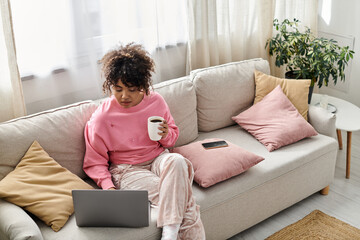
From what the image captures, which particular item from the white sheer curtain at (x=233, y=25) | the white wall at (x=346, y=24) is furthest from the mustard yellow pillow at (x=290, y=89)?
the white wall at (x=346, y=24)

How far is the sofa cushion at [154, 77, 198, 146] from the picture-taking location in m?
2.52

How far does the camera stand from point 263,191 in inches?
92.6

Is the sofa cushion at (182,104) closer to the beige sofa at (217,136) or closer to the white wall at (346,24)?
the beige sofa at (217,136)

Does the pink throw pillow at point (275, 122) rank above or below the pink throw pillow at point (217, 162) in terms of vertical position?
above

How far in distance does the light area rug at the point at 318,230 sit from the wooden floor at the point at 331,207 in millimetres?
49

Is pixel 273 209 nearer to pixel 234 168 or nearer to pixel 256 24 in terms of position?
pixel 234 168

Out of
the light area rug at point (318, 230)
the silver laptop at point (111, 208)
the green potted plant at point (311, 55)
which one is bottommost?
the light area rug at point (318, 230)

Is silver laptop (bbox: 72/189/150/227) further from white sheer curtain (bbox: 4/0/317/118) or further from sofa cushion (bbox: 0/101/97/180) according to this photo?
white sheer curtain (bbox: 4/0/317/118)

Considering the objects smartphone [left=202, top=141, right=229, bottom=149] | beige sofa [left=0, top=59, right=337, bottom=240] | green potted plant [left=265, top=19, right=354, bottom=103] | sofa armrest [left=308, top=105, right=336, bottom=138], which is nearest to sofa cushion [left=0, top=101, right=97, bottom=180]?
beige sofa [left=0, top=59, right=337, bottom=240]

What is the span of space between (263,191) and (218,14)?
135cm

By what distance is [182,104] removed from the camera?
256 centimetres

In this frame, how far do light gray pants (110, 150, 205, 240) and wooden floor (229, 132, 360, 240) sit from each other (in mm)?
534

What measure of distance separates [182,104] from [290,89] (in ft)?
2.51

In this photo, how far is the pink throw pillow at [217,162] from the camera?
2.16 metres
